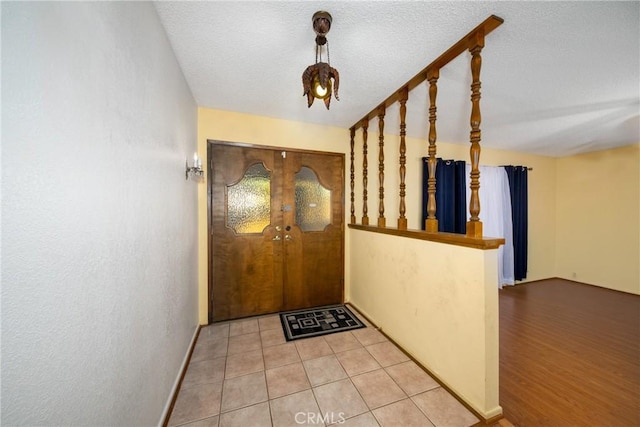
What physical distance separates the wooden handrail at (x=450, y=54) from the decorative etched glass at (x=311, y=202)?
1.18 metres

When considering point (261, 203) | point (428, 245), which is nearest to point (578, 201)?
point (428, 245)

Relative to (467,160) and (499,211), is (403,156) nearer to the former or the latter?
(467,160)

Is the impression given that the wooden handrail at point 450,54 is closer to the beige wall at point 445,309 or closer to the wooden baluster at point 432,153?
the wooden baluster at point 432,153

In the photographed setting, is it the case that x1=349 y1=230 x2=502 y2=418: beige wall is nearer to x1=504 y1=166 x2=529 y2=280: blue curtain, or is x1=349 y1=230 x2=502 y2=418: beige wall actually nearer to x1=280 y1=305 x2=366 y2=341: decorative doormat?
x1=280 y1=305 x2=366 y2=341: decorative doormat

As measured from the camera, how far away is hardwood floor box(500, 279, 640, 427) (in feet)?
4.79

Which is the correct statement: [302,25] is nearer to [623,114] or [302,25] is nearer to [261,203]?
[261,203]

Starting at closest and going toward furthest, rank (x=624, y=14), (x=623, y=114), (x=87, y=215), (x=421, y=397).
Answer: (x=87, y=215) → (x=624, y=14) → (x=421, y=397) → (x=623, y=114)

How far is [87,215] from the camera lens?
0.73m

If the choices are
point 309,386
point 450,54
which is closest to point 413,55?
point 450,54

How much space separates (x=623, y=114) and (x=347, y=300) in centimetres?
400

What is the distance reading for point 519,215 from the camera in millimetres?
4023

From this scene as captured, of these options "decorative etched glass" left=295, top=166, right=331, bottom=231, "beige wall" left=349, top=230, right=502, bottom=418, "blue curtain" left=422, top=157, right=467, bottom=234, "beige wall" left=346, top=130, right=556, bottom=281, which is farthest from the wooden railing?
"blue curtain" left=422, top=157, right=467, bottom=234

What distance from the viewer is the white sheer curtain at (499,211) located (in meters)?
3.83

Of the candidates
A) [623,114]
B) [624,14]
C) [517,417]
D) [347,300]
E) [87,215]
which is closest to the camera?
[87,215]
